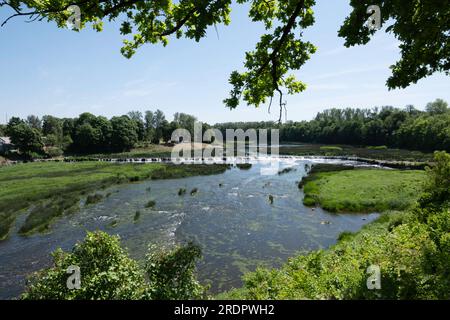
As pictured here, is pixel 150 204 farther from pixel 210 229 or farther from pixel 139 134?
pixel 139 134

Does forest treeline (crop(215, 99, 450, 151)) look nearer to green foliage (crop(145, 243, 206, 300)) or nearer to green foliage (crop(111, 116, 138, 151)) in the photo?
green foliage (crop(111, 116, 138, 151))

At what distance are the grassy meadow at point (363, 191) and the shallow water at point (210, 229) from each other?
227 cm

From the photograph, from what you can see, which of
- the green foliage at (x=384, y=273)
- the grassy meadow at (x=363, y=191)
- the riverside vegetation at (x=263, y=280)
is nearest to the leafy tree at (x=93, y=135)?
the grassy meadow at (x=363, y=191)

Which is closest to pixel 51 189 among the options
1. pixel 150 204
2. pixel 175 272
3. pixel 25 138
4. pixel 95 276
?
pixel 150 204

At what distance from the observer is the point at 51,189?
A: 49.4 metres

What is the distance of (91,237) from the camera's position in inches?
500

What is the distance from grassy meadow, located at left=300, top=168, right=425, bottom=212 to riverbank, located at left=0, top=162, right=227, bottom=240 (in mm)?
27828

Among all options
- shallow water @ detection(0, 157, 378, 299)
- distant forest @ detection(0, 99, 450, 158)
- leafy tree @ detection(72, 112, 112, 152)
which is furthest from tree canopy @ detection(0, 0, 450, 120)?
leafy tree @ detection(72, 112, 112, 152)

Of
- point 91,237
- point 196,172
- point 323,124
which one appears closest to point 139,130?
point 196,172

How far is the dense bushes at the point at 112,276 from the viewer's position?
11.2 metres

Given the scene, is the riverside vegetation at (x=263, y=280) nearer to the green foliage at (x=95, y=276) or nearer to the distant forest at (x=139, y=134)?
the green foliage at (x=95, y=276)

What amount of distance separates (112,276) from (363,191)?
4019cm
